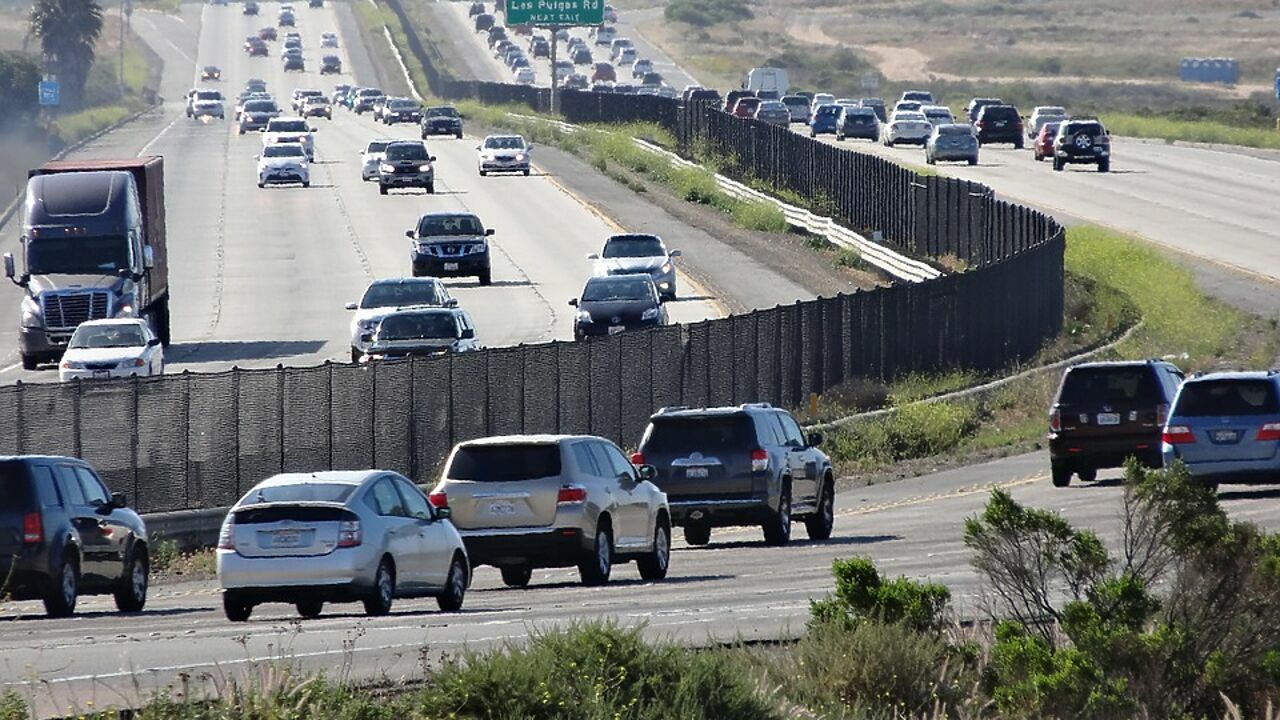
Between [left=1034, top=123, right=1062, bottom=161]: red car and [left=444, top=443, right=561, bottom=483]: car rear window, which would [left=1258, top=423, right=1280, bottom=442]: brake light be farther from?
[left=1034, top=123, right=1062, bottom=161]: red car

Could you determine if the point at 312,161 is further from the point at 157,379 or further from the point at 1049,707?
the point at 1049,707

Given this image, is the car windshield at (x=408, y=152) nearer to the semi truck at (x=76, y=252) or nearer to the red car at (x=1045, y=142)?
the red car at (x=1045, y=142)

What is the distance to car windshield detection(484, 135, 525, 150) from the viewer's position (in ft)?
294

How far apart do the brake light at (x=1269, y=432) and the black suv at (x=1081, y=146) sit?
190 feet

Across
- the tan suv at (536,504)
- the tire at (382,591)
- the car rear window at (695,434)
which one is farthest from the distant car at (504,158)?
the tire at (382,591)

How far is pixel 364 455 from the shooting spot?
31.5 meters

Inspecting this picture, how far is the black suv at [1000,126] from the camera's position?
327 feet

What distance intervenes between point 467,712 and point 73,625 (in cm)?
1000

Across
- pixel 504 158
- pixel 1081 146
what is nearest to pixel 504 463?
pixel 504 158

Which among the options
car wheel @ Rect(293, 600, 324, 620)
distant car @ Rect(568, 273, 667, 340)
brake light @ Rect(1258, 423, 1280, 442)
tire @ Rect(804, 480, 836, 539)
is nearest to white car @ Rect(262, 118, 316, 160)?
distant car @ Rect(568, 273, 667, 340)

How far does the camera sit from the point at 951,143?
8794cm

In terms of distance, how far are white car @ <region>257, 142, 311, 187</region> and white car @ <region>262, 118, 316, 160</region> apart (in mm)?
1924

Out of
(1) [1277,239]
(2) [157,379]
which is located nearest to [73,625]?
(2) [157,379]

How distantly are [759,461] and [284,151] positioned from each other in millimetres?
63198
